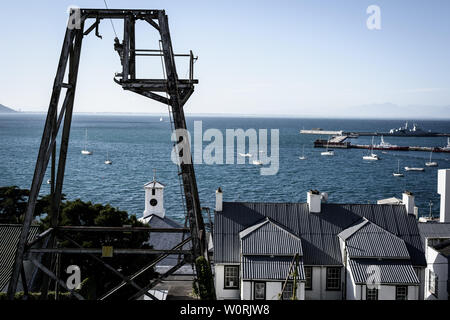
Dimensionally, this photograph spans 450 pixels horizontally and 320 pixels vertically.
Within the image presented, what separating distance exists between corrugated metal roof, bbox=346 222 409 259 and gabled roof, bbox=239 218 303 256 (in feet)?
10.1

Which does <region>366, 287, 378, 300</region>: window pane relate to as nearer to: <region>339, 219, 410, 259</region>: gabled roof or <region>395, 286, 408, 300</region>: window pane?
<region>395, 286, 408, 300</region>: window pane

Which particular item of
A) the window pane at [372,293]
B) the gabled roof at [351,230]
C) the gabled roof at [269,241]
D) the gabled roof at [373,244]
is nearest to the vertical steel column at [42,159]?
the gabled roof at [269,241]

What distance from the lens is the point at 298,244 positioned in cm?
2889

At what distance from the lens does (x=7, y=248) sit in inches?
1018

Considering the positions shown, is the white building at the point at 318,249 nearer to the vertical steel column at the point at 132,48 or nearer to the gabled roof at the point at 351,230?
the gabled roof at the point at 351,230

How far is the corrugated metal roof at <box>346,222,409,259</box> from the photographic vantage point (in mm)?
28531

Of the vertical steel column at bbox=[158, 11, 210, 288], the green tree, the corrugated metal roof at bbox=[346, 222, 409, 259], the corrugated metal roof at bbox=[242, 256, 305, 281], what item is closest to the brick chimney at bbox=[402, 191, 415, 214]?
the corrugated metal roof at bbox=[346, 222, 409, 259]

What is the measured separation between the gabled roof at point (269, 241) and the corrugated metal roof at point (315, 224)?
82 centimetres

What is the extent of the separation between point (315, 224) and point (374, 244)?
3.70 metres

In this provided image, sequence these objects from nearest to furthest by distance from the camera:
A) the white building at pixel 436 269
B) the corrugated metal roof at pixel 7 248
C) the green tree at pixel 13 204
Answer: the corrugated metal roof at pixel 7 248, the white building at pixel 436 269, the green tree at pixel 13 204

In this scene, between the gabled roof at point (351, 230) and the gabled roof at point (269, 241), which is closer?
the gabled roof at point (269, 241)

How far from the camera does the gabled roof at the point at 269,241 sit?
93.6ft
